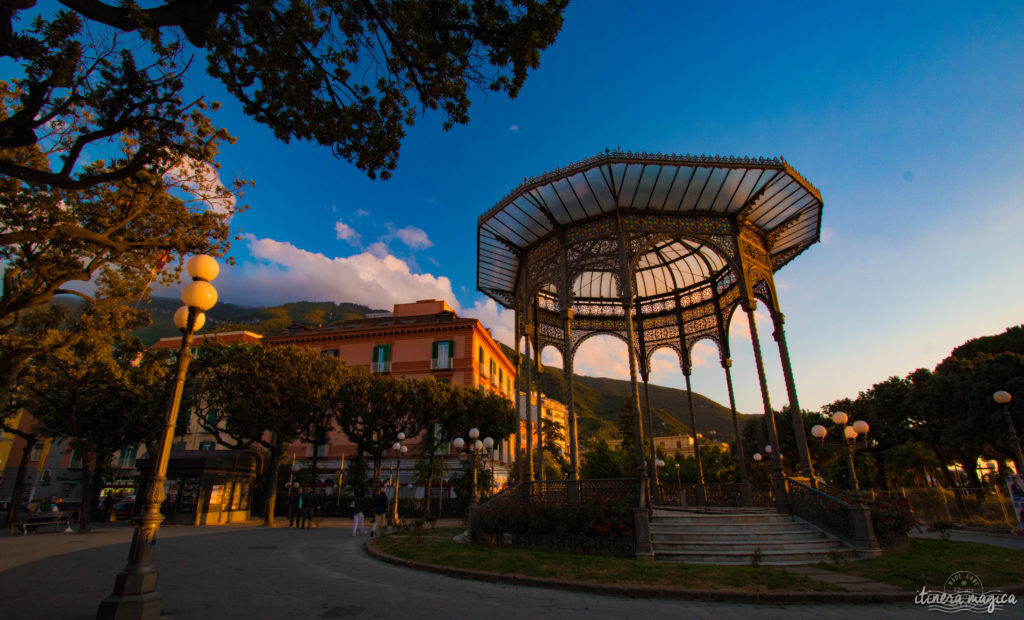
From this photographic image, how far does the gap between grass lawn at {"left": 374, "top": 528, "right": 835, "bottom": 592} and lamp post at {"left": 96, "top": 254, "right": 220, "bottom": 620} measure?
4597 mm

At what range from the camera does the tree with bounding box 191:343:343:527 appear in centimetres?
2214

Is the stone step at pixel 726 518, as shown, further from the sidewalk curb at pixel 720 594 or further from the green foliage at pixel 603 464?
the green foliage at pixel 603 464

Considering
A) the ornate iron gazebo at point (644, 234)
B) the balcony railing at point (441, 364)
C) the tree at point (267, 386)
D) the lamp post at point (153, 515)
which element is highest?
the balcony railing at point (441, 364)

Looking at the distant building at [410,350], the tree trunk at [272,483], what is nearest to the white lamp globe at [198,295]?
the tree trunk at [272,483]

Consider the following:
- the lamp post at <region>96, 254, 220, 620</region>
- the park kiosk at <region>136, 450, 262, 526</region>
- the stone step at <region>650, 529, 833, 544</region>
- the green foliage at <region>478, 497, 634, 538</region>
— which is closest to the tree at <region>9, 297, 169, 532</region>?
the park kiosk at <region>136, 450, 262, 526</region>

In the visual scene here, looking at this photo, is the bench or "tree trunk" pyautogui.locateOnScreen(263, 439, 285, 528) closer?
the bench

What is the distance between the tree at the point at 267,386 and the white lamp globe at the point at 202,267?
18031 millimetres

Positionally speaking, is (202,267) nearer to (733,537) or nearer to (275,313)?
(733,537)

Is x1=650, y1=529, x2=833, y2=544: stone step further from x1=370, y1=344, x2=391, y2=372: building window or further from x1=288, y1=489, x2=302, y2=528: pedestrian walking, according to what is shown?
x1=370, y1=344, x2=391, y2=372: building window

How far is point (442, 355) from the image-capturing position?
114ft

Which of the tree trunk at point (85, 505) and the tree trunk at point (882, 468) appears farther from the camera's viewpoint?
the tree trunk at point (882, 468)

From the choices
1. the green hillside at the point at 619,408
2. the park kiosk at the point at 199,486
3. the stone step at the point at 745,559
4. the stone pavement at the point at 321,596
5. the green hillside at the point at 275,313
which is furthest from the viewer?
the green hillside at the point at 275,313

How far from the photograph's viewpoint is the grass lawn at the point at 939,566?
6.52 metres

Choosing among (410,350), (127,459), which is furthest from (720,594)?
(127,459)
